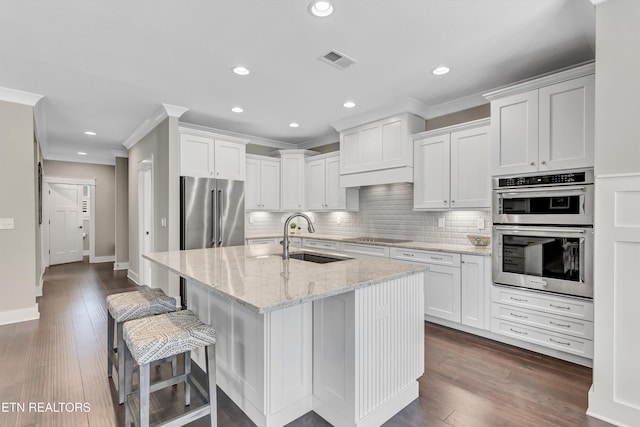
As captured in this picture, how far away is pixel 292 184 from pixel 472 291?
3.55 metres

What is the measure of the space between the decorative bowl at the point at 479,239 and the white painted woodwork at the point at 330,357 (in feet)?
5.90

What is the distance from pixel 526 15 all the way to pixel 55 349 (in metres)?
4.83

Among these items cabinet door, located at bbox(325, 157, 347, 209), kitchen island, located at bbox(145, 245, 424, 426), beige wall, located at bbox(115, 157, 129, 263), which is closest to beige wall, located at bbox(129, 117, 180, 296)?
kitchen island, located at bbox(145, 245, 424, 426)

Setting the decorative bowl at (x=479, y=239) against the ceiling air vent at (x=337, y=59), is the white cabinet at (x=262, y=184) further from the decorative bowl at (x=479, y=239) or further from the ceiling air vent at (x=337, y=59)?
the decorative bowl at (x=479, y=239)

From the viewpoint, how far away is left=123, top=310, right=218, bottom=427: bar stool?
1.58m

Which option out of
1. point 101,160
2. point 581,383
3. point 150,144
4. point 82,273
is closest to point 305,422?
point 581,383

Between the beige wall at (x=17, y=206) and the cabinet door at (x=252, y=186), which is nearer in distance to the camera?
the beige wall at (x=17, y=206)

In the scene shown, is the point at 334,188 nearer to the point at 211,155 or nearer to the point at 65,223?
the point at 211,155

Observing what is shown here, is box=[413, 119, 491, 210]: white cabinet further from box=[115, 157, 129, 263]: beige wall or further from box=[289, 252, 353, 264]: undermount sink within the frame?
box=[115, 157, 129, 263]: beige wall

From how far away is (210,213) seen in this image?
4473 millimetres

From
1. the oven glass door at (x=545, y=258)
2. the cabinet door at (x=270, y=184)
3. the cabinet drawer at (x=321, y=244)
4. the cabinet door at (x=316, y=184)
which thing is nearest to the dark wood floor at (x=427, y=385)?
the oven glass door at (x=545, y=258)

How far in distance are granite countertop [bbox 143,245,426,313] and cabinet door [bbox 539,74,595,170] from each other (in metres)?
1.70

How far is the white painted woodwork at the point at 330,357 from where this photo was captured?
1795 mm

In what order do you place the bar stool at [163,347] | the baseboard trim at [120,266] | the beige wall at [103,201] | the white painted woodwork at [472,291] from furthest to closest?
the beige wall at [103,201] → the baseboard trim at [120,266] → the white painted woodwork at [472,291] → the bar stool at [163,347]
